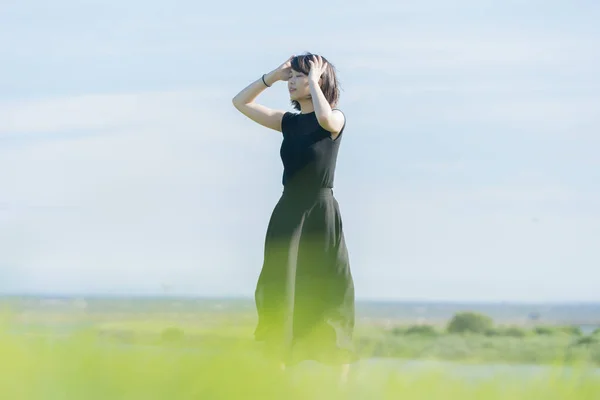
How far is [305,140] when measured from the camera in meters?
4.84

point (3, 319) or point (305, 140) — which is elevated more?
point (305, 140)

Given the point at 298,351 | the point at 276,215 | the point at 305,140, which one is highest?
the point at 305,140

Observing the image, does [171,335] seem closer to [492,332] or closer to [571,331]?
[571,331]

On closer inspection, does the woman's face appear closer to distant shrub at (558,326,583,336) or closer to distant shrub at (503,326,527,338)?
distant shrub at (558,326,583,336)

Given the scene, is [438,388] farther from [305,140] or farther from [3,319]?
[305,140]

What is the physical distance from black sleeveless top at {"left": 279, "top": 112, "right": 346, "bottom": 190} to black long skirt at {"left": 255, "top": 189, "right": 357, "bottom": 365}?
0.05 m

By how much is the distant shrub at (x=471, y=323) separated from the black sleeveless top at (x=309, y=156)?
8.26 feet

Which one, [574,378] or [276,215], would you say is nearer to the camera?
[574,378]

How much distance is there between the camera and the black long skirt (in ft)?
15.7

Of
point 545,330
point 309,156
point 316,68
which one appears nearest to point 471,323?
point 545,330

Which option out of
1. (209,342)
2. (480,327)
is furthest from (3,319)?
(480,327)

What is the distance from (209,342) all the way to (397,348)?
708 millimetres

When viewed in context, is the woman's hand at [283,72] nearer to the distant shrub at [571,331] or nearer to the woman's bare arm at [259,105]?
the woman's bare arm at [259,105]

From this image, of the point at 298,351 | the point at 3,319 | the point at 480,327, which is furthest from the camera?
the point at 480,327
